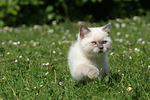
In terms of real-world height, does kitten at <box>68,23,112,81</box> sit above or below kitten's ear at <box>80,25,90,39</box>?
below

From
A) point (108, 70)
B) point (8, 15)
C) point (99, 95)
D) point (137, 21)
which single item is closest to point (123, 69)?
point (108, 70)

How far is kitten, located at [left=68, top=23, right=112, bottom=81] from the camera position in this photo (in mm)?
2731

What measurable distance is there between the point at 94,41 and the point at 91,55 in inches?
7.4

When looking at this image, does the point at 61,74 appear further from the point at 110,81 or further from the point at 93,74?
the point at 110,81

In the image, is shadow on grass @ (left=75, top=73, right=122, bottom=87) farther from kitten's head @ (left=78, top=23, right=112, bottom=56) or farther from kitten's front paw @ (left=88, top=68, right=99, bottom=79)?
kitten's head @ (left=78, top=23, right=112, bottom=56)

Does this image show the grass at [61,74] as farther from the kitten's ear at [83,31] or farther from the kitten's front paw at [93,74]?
the kitten's ear at [83,31]

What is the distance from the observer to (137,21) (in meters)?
6.93

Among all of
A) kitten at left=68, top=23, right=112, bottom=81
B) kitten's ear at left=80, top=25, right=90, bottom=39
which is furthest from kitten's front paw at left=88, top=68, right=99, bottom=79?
kitten's ear at left=80, top=25, right=90, bottom=39

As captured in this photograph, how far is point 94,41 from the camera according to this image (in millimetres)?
2865

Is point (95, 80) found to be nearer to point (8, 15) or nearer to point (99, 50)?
point (99, 50)

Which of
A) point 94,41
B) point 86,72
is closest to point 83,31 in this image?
point 94,41

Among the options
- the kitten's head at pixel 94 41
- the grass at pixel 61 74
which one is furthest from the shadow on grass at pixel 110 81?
the kitten's head at pixel 94 41

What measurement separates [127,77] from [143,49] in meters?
1.48

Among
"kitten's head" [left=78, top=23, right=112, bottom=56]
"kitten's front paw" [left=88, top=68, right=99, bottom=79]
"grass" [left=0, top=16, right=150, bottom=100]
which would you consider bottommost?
"grass" [left=0, top=16, right=150, bottom=100]
